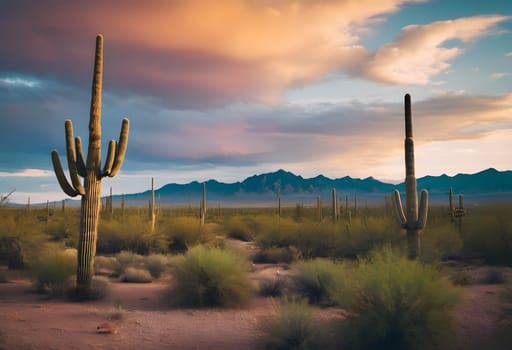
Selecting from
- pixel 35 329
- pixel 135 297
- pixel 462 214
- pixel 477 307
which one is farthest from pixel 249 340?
pixel 462 214

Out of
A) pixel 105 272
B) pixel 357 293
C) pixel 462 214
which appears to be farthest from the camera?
pixel 462 214

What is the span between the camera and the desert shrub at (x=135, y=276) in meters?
15.2

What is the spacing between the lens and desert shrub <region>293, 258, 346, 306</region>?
1174 centimetres

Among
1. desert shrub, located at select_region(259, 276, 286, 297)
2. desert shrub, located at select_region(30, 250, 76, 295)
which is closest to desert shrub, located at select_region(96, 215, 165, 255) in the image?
desert shrub, located at select_region(30, 250, 76, 295)

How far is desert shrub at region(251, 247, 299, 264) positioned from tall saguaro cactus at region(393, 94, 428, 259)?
7976 millimetres

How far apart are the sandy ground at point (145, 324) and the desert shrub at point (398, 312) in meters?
0.85

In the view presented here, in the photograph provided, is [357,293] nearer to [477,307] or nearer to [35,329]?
[477,307]

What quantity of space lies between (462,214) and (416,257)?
15.3 metres

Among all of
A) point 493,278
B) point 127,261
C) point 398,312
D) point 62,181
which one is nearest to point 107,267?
point 127,261

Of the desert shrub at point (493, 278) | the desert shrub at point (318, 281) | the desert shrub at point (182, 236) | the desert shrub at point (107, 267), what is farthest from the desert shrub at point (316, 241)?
the desert shrub at point (107, 267)

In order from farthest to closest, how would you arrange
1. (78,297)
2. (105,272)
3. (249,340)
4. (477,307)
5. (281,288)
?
(105,272) → (281,288) → (78,297) → (477,307) → (249,340)

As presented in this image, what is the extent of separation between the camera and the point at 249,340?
863 cm

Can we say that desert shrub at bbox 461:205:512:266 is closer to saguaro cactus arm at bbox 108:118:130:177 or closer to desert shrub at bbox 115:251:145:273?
desert shrub at bbox 115:251:145:273

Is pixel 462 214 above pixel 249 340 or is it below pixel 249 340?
above
